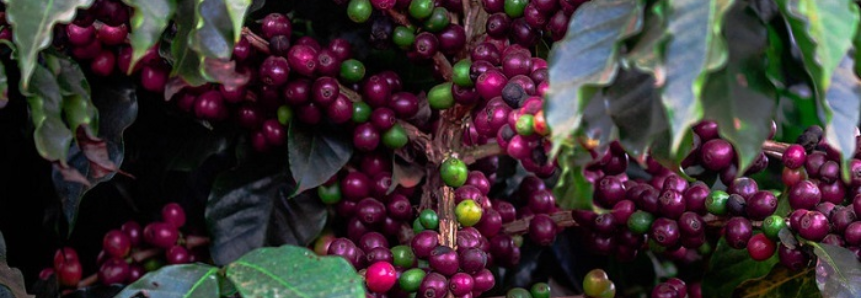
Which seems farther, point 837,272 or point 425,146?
point 425,146

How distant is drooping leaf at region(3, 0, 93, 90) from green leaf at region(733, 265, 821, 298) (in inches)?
28.7

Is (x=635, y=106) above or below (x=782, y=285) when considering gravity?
above

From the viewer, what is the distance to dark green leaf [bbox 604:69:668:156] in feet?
2.20

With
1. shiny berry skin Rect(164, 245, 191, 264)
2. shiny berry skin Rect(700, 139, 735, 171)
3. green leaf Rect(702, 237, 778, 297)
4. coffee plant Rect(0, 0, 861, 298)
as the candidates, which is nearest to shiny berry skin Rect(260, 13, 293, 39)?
coffee plant Rect(0, 0, 861, 298)

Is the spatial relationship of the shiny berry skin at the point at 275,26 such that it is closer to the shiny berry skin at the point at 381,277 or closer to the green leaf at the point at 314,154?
the green leaf at the point at 314,154

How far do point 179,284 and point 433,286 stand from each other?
8.9 inches

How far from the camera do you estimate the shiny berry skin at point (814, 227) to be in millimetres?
871

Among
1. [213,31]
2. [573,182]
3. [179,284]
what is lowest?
[179,284]

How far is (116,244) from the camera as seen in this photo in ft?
3.73

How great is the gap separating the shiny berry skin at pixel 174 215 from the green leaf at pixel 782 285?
67cm

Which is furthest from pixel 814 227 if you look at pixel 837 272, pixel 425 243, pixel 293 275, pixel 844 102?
pixel 293 275

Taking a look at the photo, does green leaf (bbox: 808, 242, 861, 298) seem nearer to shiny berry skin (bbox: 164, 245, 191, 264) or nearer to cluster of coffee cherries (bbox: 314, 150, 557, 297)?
cluster of coffee cherries (bbox: 314, 150, 557, 297)

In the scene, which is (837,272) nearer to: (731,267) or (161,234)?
(731,267)

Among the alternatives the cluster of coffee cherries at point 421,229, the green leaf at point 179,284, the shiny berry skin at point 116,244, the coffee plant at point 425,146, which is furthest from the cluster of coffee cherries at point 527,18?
the shiny berry skin at point 116,244
